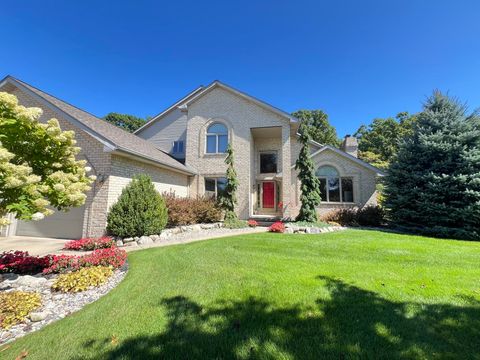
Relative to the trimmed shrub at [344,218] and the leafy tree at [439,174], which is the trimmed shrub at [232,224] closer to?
the trimmed shrub at [344,218]

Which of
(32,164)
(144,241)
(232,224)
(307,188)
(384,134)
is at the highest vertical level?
(384,134)

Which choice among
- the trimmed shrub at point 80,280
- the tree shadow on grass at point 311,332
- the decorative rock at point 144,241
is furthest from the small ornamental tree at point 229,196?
the tree shadow on grass at point 311,332

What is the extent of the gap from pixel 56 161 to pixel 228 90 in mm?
13442

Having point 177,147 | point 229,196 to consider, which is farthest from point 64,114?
point 177,147

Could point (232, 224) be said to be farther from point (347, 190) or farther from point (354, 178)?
point (354, 178)

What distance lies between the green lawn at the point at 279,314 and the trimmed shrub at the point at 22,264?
2369 millimetres

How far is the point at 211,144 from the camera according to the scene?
54.6 feet

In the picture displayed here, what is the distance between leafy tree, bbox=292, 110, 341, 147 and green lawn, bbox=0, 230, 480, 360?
3781 centimetres

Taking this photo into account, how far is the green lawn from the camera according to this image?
258 centimetres

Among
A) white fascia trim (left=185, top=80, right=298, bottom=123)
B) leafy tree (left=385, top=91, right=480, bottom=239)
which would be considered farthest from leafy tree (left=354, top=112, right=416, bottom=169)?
white fascia trim (left=185, top=80, right=298, bottom=123)

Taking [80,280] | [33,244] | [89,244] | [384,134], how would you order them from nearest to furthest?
[80,280], [89,244], [33,244], [384,134]

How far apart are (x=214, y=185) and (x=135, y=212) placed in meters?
7.73

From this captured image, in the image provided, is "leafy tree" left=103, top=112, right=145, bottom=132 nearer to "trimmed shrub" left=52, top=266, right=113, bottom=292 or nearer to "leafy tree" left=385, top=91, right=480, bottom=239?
"leafy tree" left=385, top=91, right=480, bottom=239

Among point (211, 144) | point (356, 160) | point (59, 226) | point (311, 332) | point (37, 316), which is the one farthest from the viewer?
point (356, 160)
